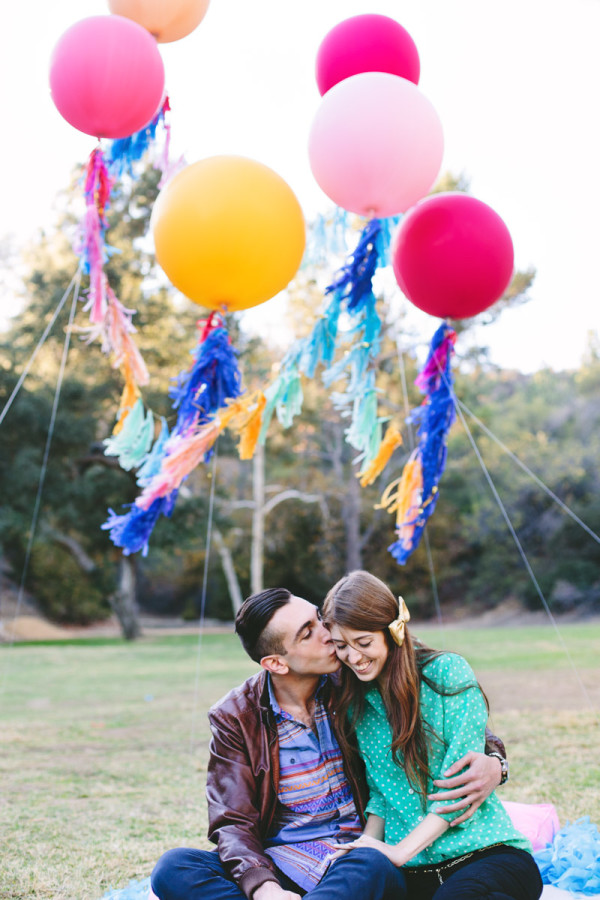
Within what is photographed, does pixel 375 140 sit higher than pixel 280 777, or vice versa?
pixel 375 140

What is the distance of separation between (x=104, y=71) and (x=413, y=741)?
229 centimetres

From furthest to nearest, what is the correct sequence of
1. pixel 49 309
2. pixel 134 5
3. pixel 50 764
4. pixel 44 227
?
pixel 44 227 < pixel 49 309 < pixel 50 764 < pixel 134 5

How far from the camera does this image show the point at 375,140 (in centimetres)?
257

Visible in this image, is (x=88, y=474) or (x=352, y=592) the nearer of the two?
(x=352, y=592)

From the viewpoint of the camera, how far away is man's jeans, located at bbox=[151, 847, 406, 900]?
1.56 metres

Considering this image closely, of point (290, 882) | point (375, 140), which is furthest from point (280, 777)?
point (375, 140)

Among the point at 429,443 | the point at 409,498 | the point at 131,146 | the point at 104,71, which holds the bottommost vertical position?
the point at 409,498

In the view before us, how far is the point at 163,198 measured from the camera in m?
2.80

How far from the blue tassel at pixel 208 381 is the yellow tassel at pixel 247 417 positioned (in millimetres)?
59

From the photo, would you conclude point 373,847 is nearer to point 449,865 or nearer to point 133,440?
point 449,865

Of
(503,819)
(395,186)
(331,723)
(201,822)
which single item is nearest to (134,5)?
(395,186)

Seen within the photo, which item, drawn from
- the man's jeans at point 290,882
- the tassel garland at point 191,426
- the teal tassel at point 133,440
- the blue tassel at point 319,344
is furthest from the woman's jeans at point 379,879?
the blue tassel at point 319,344

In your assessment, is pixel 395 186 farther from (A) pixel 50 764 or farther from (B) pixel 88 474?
(B) pixel 88 474

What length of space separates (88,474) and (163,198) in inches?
458
